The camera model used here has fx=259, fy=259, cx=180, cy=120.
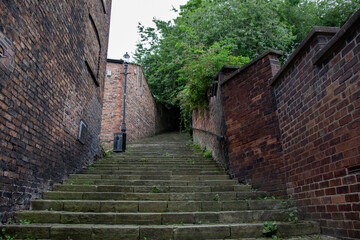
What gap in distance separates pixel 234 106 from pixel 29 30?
13.3 feet

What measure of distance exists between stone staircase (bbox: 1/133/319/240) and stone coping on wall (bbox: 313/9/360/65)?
7.17ft

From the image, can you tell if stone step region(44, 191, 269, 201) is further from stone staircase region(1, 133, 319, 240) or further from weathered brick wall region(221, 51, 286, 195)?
weathered brick wall region(221, 51, 286, 195)

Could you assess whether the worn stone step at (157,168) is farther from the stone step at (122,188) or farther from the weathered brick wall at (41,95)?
the stone step at (122,188)

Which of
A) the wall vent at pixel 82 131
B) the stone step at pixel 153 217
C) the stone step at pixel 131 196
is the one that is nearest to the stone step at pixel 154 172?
the wall vent at pixel 82 131

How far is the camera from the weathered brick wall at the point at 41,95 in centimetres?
336

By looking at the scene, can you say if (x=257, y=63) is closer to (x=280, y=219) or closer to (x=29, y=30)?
(x=280, y=219)

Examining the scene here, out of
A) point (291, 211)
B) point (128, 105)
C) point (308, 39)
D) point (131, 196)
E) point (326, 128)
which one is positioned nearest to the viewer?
point (326, 128)

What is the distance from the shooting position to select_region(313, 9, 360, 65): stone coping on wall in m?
2.73


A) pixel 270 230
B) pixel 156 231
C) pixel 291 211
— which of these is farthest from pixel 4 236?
pixel 291 211

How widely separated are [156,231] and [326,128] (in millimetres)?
2520

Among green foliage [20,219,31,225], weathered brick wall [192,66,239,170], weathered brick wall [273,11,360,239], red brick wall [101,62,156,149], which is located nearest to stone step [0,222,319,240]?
green foliage [20,219,31,225]

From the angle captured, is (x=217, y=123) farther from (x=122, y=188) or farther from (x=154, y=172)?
(x=122, y=188)

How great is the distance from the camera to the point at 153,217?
147 inches

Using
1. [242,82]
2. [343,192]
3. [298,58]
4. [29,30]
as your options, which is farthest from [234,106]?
[29,30]
